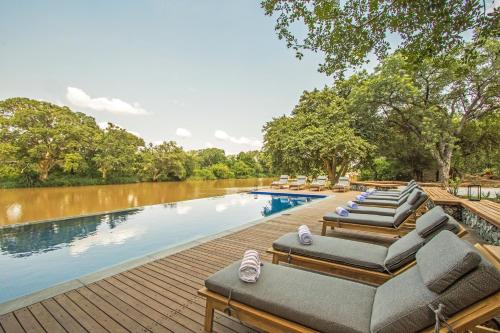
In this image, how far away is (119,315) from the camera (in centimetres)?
200

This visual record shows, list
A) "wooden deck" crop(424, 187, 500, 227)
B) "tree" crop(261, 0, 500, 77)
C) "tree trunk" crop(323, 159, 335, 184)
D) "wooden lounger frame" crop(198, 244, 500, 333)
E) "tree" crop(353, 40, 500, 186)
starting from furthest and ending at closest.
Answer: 1. "tree trunk" crop(323, 159, 335, 184)
2. "tree" crop(353, 40, 500, 186)
3. "tree" crop(261, 0, 500, 77)
4. "wooden deck" crop(424, 187, 500, 227)
5. "wooden lounger frame" crop(198, 244, 500, 333)

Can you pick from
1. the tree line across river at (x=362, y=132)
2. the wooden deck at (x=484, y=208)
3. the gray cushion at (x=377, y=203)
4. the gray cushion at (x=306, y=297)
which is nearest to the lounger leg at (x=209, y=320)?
the gray cushion at (x=306, y=297)

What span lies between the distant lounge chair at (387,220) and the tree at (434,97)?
9.31 metres

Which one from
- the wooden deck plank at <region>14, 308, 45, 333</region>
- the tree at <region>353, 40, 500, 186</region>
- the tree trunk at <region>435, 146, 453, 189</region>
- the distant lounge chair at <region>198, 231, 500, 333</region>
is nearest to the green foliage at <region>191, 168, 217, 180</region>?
the tree at <region>353, 40, 500, 186</region>

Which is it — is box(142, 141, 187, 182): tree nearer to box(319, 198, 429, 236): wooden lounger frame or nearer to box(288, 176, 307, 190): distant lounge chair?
box(288, 176, 307, 190): distant lounge chair

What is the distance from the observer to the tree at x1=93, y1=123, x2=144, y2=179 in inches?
907

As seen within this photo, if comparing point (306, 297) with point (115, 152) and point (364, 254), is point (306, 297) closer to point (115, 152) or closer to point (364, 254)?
point (364, 254)

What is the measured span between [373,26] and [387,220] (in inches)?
136

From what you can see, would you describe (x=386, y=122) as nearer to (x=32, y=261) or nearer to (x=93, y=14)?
(x=93, y=14)

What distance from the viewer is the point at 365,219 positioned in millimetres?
3873

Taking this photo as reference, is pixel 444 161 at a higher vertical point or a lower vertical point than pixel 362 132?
lower

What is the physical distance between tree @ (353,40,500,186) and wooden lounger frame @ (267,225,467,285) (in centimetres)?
1144

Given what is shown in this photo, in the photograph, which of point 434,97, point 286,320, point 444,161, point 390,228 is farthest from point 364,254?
point 434,97

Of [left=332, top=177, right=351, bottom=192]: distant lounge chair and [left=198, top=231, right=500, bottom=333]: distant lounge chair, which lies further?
[left=332, top=177, right=351, bottom=192]: distant lounge chair
